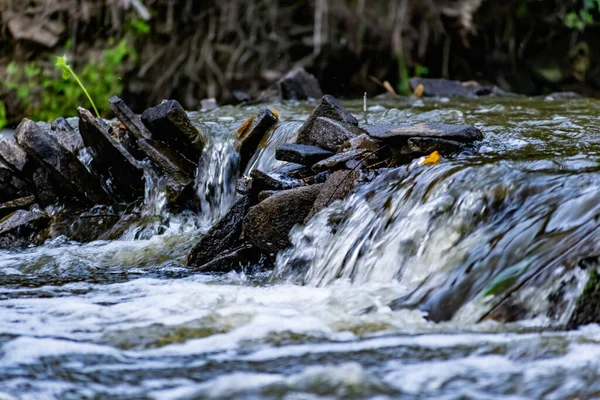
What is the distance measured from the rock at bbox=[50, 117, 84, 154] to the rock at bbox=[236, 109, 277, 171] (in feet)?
3.95

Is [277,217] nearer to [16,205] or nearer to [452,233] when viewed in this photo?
[452,233]

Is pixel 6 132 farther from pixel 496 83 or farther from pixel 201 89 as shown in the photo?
pixel 496 83

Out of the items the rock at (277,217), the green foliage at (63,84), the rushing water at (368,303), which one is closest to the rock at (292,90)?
the green foliage at (63,84)

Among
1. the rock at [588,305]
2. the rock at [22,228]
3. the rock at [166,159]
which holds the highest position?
the rock at [588,305]

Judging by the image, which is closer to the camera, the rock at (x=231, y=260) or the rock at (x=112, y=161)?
the rock at (x=231, y=260)

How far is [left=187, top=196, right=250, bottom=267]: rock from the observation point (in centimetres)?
425

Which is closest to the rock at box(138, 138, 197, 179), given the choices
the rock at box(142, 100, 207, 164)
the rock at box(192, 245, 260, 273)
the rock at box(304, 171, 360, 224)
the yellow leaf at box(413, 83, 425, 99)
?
the rock at box(142, 100, 207, 164)

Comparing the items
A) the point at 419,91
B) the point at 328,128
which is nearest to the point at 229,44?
the point at 419,91

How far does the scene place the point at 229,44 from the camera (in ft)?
33.6

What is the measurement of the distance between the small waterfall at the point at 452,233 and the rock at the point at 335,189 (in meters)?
0.06

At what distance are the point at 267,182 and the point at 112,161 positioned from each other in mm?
1667

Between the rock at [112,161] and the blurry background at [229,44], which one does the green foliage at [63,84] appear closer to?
the blurry background at [229,44]

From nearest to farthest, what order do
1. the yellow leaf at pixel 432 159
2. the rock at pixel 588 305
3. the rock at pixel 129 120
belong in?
the rock at pixel 588 305 < the yellow leaf at pixel 432 159 < the rock at pixel 129 120

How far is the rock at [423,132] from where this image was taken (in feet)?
13.2
